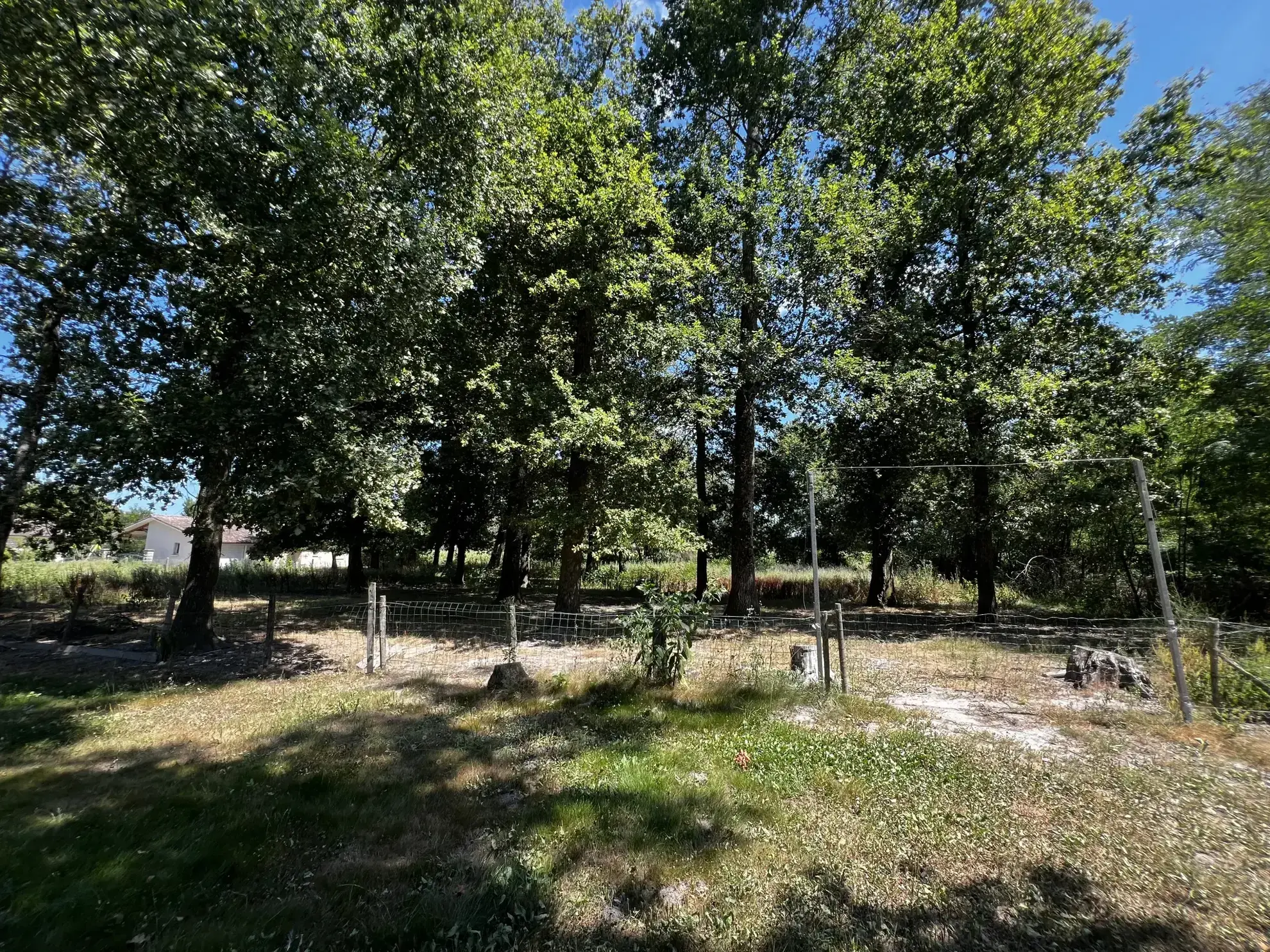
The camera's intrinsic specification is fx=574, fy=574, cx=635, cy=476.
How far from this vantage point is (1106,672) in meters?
7.63

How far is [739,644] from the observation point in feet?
36.2

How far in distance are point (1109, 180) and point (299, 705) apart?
1892 centimetres

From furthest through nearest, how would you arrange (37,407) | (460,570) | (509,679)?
(460,570) → (37,407) → (509,679)

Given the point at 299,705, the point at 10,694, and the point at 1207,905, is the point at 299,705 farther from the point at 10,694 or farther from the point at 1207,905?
the point at 1207,905

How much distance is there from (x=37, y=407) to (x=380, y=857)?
9.21 m

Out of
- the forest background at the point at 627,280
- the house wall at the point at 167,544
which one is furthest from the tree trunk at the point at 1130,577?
the house wall at the point at 167,544

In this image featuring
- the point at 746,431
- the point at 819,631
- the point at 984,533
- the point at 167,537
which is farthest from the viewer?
the point at 167,537

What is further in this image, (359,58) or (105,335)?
(359,58)

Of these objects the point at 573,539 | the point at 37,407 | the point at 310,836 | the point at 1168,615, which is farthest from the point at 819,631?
the point at 37,407

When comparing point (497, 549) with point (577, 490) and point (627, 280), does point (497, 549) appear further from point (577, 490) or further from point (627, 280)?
point (627, 280)

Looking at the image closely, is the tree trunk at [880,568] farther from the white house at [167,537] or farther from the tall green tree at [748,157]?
the white house at [167,537]

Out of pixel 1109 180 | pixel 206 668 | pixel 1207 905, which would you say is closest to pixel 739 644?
pixel 1207 905

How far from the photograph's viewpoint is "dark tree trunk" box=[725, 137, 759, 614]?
14298mm

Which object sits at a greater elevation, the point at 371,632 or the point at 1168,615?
the point at 1168,615
